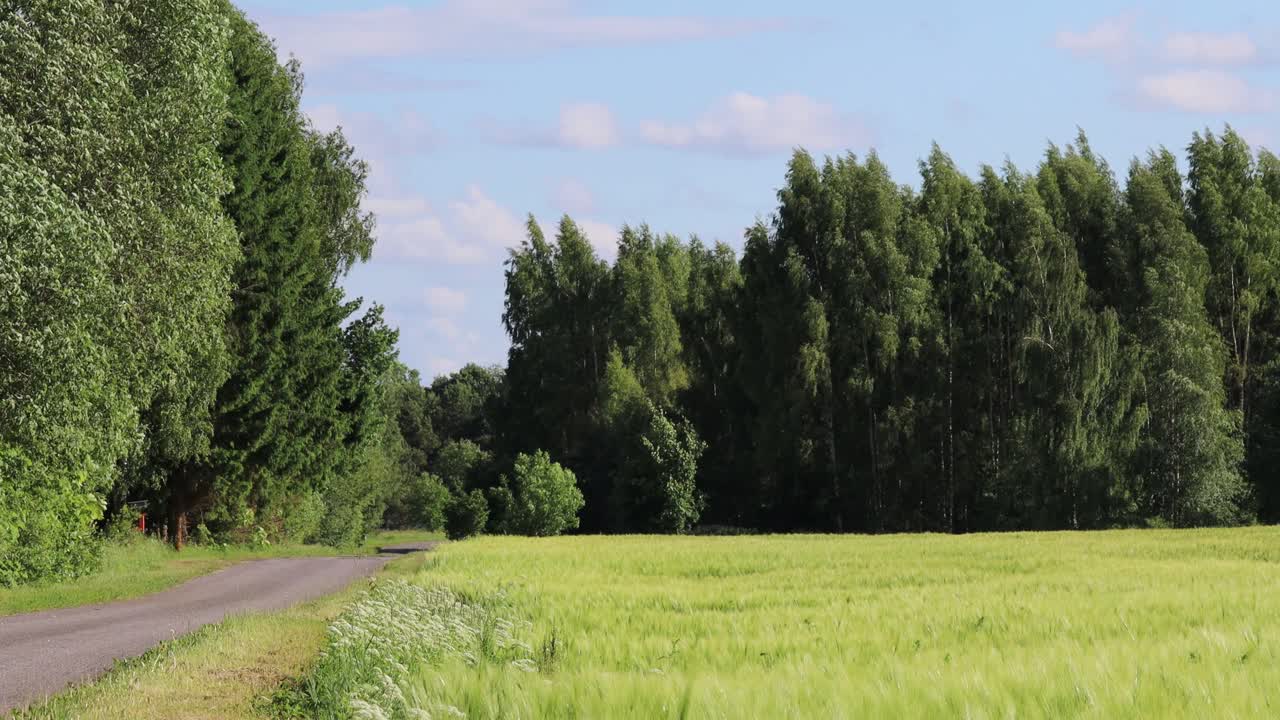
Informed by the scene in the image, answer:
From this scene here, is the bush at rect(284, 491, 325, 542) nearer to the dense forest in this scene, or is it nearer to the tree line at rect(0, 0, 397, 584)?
the dense forest

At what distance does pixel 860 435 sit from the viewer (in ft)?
206

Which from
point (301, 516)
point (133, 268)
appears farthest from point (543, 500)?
point (133, 268)

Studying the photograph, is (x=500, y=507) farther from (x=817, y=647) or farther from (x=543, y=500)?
(x=817, y=647)

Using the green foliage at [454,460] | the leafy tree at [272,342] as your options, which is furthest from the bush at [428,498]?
the leafy tree at [272,342]

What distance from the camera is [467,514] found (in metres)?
72.9

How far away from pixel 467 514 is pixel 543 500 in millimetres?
7336

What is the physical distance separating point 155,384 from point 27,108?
8.40m

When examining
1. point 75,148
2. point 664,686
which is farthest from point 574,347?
point 664,686

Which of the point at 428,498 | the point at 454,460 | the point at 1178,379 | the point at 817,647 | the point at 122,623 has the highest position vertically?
the point at 1178,379

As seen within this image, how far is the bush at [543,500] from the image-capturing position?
67375 mm

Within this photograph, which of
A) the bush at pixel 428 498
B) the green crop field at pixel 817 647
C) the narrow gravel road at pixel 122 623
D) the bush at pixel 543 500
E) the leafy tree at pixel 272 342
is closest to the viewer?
the green crop field at pixel 817 647

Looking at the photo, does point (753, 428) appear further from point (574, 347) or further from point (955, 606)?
point (955, 606)

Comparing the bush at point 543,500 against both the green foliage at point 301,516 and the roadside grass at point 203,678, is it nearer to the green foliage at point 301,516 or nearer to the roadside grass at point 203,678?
the green foliage at point 301,516

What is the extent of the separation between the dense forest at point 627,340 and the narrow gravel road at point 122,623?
2861mm
